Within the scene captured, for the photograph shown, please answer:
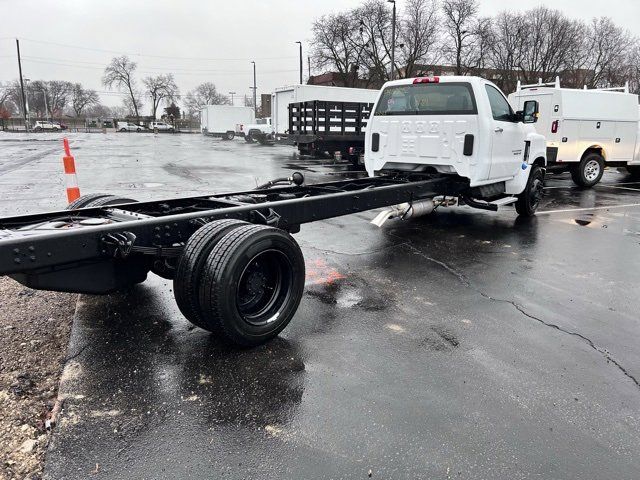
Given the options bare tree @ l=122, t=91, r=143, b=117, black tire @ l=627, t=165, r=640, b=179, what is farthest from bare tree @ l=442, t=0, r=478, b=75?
bare tree @ l=122, t=91, r=143, b=117

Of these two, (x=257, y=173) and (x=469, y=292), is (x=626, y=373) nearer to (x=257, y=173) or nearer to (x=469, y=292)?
(x=469, y=292)

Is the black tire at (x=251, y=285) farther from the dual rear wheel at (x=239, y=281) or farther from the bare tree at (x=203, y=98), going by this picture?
the bare tree at (x=203, y=98)

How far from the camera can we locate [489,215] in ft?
30.7

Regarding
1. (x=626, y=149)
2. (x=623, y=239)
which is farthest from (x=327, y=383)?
(x=626, y=149)

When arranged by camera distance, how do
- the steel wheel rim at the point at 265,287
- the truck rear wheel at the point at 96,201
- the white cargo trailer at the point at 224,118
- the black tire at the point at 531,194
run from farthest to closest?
the white cargo trailer at the point at 224,118, the black tire at the point at 531,194, the truck rear wheel at the point at 96,201, the steel wheel rim at the point at 265,287

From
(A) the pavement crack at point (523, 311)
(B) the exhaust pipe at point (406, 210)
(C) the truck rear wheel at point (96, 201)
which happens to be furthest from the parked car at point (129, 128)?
(A) the pavement crack at point (523, 311)

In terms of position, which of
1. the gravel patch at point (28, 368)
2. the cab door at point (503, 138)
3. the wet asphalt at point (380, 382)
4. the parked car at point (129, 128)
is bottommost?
the wet asphalt at point (380, 382)

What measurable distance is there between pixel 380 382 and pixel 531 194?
6847mm

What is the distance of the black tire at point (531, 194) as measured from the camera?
878 centimetres

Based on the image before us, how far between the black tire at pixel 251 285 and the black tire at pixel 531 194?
6.30m

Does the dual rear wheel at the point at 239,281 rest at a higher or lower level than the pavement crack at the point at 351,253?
higher

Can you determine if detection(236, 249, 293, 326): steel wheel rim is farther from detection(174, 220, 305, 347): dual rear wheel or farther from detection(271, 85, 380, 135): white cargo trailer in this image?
detection(271, 85, 380, 135): white cargo trailer

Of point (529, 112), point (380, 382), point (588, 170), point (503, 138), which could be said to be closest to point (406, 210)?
point (503, 138)

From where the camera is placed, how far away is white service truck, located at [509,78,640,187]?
42.6 ft
